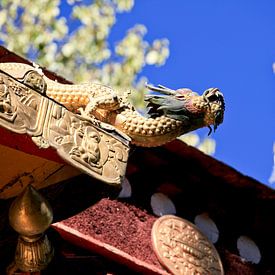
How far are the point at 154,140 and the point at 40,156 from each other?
0.88m

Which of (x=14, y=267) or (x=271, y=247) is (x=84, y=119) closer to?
(x=14, y=267)

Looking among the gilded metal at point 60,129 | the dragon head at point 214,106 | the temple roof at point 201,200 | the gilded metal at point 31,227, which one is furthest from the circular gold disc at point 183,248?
the gilded metal at point 60,129

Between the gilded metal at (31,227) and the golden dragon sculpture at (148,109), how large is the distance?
2.11 ft

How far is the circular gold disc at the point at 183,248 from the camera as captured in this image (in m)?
7.09

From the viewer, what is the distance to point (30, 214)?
4578 mm

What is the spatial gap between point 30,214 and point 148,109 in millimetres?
1225

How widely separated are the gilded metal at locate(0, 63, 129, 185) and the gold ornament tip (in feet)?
1.13

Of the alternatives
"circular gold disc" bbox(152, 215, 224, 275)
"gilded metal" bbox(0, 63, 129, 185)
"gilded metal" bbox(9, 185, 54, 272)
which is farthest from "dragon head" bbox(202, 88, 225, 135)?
"circular gold disc" bbox(152, 215, 224, 275)

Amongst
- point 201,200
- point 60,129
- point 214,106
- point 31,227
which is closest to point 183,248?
point 201,200

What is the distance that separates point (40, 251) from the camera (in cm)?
479

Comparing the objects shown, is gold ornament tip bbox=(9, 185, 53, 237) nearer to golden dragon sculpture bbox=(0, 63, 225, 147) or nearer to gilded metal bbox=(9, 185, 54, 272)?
gilded metal bbox=(9, 185, 54, 272)

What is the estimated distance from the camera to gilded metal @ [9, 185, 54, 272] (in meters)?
4.58

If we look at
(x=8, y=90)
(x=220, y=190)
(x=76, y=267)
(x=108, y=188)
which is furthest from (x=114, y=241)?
(x=8, y=90)

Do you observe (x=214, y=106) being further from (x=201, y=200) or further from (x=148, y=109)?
(x=201, y=200)
